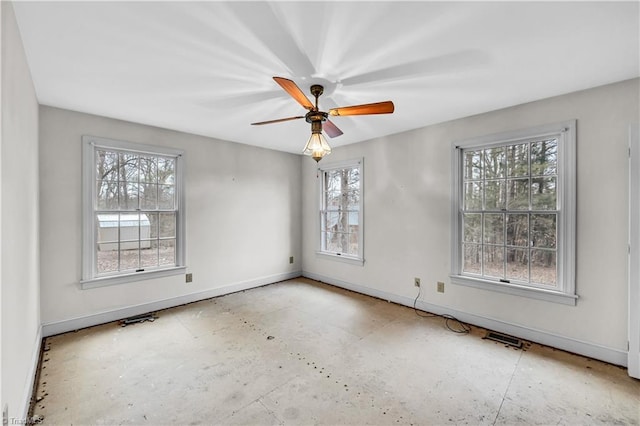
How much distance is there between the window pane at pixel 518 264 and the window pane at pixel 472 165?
3.04 feet

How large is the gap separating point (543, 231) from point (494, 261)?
574 mm

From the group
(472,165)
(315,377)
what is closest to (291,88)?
(315,377)

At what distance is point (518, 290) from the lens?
2.98m

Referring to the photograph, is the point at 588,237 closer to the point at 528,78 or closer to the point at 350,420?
the point at 528,78

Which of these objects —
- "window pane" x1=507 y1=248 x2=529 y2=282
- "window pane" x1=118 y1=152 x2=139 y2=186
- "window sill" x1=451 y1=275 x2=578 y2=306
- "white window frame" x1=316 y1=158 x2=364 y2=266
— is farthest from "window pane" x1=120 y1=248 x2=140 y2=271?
"window pane" x1=507 y1=248 x2=529 y2=282

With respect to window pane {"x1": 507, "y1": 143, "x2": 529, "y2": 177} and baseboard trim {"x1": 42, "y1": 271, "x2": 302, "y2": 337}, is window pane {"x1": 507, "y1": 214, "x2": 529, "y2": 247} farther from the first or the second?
baseboard trim {"x1": 42, "y1": 271, "x2": 302, "y2": 337}

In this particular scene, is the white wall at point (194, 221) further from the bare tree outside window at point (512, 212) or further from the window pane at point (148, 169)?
the bare tree outside window at point (512, 212)

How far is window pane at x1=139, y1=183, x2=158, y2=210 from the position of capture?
367 cm

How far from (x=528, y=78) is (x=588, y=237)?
1.55 meters

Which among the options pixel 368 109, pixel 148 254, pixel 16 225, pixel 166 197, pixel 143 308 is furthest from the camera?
pixel 166 197

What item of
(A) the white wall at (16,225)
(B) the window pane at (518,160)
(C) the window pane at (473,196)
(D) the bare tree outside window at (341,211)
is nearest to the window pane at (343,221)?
(D) the bare tree outside window at (341,211)

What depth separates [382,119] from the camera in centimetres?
346

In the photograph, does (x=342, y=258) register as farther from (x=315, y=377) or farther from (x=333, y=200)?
(x=315, y=377)

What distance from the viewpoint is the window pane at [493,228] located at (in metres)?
3.19
